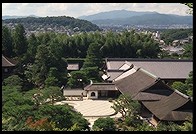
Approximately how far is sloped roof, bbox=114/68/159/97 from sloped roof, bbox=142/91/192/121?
2.59 metres

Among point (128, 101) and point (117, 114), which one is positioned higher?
point (128, 101)

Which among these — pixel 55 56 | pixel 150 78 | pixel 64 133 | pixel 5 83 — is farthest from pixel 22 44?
pixel 64 133

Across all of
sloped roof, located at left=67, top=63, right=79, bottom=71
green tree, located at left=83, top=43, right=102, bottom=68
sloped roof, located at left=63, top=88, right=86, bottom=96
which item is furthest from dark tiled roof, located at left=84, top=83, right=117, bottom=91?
sloped roof, located at left=67, top=63, right=79, bottom=71

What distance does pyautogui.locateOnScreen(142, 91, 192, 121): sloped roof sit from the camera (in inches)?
550

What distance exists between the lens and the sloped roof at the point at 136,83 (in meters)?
18.8

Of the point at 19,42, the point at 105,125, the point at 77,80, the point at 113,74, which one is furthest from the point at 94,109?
the point at 19,42

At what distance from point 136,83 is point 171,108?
564cm

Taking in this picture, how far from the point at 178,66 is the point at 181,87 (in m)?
6.69

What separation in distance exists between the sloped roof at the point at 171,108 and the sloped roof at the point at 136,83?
8.49 feet

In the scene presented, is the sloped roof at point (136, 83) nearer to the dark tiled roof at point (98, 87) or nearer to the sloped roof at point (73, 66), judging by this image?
the dark tiled roof at point (98, 87)

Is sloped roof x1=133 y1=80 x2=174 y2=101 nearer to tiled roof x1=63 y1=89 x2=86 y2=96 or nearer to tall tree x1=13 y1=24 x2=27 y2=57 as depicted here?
tiled roof x1=63 y1=89 x2=86 y2=96

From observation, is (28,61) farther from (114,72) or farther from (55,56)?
(114,72)

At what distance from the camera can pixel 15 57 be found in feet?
88.2

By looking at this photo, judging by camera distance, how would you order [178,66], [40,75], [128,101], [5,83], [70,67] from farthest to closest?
[70,67], [178,66], [40,75], [5,83], [128,101]
